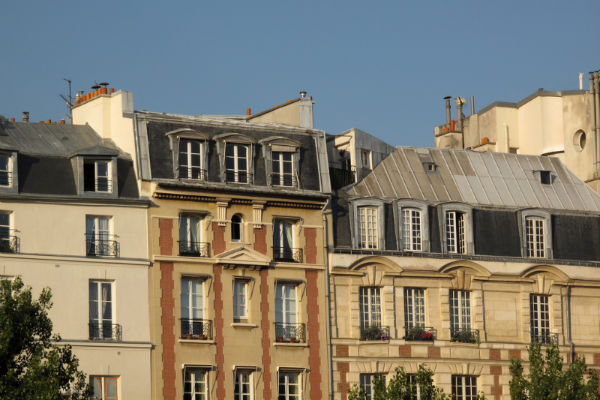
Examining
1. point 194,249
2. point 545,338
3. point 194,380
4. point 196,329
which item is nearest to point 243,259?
point 194,249

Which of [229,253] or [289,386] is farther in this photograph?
[289,386]

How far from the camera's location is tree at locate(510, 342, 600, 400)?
68000 millimetres

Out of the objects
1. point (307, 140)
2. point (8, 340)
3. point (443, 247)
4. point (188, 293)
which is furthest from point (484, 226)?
point (8, 340)

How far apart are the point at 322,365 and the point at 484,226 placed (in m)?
9.33

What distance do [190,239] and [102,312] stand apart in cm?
449

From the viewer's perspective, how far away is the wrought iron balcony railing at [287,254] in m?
68.2

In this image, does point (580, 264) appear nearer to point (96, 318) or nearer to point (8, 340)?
point (96, 318)

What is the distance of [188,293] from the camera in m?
66.2

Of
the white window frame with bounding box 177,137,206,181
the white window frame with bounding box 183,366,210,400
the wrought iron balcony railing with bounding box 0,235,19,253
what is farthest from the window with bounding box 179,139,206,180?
the white window frame with bounding box 183,366,210,400

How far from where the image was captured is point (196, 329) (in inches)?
2591

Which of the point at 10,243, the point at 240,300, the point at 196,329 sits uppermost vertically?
the point at 10,243

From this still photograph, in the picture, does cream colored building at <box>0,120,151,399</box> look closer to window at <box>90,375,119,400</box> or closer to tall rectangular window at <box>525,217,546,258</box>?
window at <box>90,375,119,400</box>

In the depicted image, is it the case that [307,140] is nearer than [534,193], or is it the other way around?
[307,140]

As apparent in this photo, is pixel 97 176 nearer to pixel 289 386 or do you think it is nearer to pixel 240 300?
pixel 240 300
